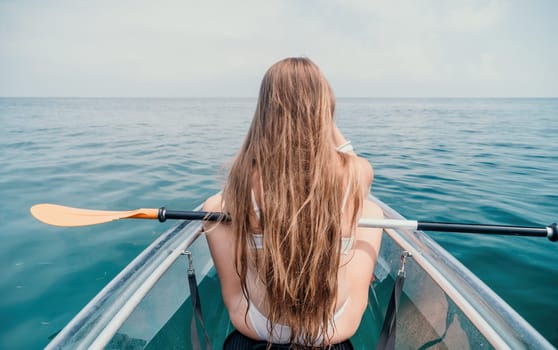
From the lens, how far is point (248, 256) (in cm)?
127

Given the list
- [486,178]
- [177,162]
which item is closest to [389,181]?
[486,178]

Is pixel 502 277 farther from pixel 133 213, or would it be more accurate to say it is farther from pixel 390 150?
pixel 390 150

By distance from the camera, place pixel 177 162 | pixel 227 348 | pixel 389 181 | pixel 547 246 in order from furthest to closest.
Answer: pixel 177 162 < pixel 389 181 < pixel 547 246 < pixel 227 348

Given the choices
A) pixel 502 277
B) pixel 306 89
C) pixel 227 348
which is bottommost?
pixel 502 277

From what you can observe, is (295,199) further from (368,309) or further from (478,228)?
(368,309)

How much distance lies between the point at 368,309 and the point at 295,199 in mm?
2110

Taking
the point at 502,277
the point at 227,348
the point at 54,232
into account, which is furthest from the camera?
the point at 54,232

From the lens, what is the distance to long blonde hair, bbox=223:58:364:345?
1191 mm

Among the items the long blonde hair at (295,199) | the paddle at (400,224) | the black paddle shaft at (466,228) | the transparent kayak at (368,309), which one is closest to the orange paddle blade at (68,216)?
the paddle at (400,224)

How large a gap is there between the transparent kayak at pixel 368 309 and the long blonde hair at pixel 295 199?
28.2 inches

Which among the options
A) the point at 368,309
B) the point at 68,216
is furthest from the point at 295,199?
the point at 368,309

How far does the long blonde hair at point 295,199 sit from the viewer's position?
1191mm

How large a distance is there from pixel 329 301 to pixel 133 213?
4.57 ft

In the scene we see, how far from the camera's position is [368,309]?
2.69 m
